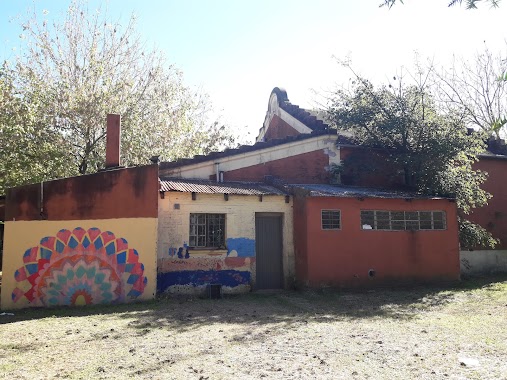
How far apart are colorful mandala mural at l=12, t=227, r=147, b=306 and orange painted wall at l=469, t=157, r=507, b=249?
14.1 meters

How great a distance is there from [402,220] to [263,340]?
808 centimetres

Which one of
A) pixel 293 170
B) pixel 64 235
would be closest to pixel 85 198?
pixel 64 235

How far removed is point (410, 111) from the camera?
15000mm

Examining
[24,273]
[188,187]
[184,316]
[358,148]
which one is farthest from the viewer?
[358,148]

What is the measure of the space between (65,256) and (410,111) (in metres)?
12.5

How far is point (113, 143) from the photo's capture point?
1161cm

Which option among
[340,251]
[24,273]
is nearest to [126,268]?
[24,273]

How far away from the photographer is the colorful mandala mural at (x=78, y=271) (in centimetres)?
992

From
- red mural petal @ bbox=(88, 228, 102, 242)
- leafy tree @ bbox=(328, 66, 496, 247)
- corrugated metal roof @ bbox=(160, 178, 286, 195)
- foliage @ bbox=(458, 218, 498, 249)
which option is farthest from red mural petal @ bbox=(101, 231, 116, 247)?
foliage @ bbox=(458, 218, 498, 249)

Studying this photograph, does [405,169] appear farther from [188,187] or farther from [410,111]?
[188,187]

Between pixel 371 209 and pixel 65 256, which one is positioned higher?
pixel 371 209

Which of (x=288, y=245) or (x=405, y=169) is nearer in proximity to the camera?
(x=288, y=245)

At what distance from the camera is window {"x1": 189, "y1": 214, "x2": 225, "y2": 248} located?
11734 millimetres

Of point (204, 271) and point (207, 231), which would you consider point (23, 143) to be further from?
point (204, 271)
